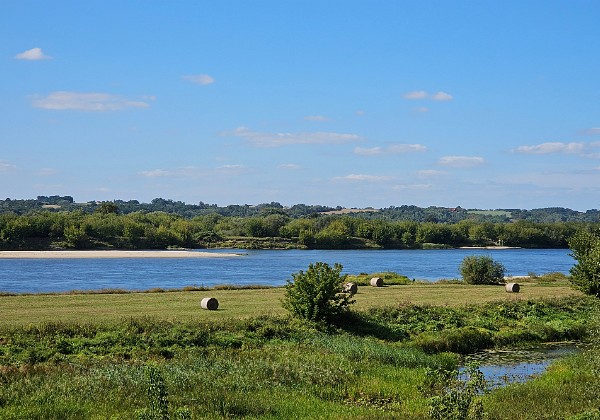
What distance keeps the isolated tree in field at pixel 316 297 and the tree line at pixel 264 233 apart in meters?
118

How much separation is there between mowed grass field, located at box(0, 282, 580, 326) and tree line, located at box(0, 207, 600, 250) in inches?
4215

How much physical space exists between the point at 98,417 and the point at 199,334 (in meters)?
11.2

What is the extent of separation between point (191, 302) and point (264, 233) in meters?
147

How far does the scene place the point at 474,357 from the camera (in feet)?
101

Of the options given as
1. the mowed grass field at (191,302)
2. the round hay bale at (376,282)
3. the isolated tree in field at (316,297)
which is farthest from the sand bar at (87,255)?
the isolated tree in field at (316,297)

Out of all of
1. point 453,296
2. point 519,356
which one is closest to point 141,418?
point 519,356

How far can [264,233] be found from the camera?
18588 centimetres

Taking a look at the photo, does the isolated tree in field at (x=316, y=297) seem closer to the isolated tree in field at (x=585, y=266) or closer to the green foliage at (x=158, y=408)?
the isolated tree in field at (x=585, y=266)

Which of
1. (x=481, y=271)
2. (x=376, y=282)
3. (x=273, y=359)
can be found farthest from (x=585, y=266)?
(x=273, y=359)

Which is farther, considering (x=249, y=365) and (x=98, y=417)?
(x=249, y=365)

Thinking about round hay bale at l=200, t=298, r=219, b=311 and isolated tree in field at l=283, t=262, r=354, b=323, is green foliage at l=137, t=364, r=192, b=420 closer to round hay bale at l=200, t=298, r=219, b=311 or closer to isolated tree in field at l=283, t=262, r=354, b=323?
isolated tree in field at l=283, t=262, r=354, b=323

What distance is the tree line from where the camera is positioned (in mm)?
148375

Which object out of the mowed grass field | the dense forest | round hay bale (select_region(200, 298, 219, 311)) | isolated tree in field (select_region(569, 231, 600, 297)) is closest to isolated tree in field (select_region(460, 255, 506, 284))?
the mowed grass field

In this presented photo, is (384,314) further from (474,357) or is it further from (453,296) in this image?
(453,296)
